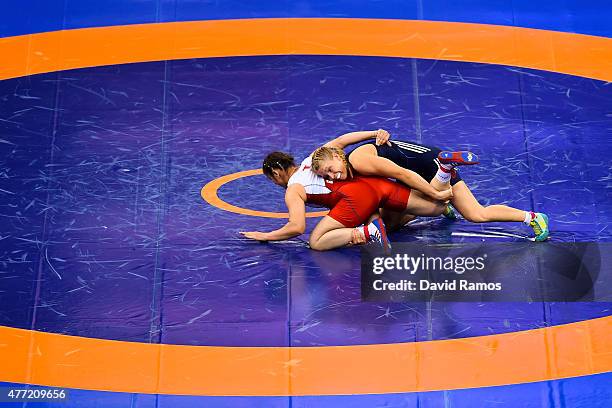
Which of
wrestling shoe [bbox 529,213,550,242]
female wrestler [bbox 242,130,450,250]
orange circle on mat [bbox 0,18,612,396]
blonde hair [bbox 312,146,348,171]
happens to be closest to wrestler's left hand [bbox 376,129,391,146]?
female wrestler [bbox 242,130,450,250]

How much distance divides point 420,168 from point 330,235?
2.30 feet

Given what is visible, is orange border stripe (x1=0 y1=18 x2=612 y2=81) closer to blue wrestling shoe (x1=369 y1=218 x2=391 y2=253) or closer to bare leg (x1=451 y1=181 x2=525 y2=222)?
bare leg (x1=451 y1=181 x2=525 y2=222)

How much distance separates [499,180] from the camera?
5719 mm

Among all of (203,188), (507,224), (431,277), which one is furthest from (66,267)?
(507,224)

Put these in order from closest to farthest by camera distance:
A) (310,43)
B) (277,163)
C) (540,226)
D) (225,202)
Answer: (540,226)
(277,163)
(225,202)
(310,43)

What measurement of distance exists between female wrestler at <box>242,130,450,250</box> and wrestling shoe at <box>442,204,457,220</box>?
11 centimetres

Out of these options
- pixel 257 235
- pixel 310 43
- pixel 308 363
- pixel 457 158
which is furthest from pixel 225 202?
pixel 310 43

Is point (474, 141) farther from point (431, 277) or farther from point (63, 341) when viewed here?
point (63, 341)

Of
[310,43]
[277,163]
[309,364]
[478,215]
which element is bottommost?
[309,364]

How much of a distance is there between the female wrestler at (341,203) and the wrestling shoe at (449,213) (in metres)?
0.11

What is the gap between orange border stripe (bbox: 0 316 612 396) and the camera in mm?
4574

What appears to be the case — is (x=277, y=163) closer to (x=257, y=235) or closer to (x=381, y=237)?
(x=257, y=235)

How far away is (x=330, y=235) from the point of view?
17.1 feet

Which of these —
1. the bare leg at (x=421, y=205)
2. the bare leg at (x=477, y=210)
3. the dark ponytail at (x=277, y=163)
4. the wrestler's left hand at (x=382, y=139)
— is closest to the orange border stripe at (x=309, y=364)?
the bare leg at (x=477, y=210)
